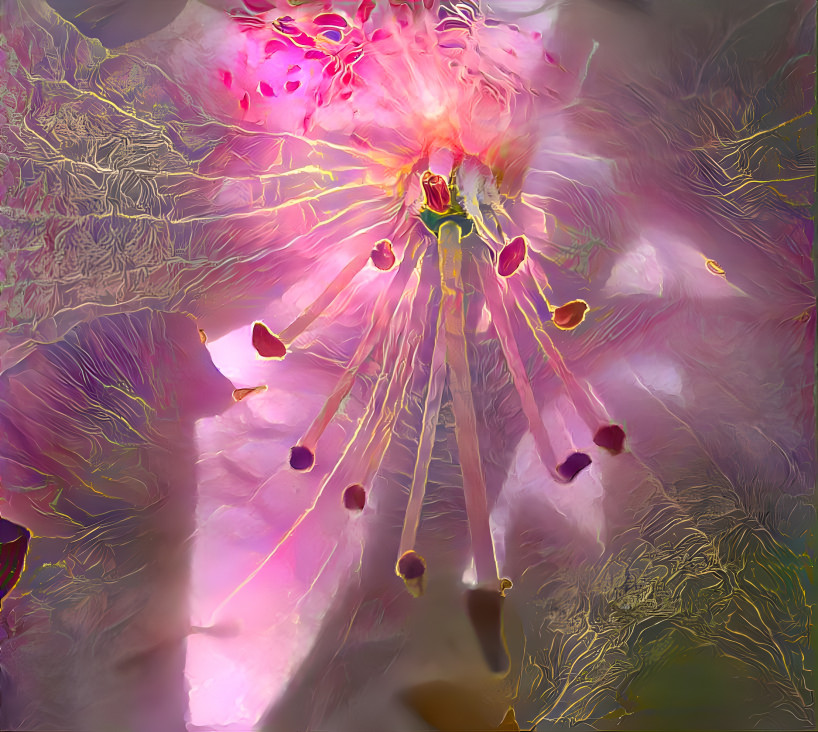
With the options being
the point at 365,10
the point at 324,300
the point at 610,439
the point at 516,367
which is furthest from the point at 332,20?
the point at 610,439

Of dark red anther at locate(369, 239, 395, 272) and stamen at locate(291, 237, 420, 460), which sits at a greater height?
dark red anther at locate(369, 239, 395, 272)

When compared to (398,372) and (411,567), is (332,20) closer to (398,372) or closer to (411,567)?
(398,372)

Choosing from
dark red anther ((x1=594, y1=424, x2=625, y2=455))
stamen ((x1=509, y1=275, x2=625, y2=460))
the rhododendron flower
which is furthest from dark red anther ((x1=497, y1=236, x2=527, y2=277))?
dark red anther ((x1=594, y1=424, x2=625, y2=455))

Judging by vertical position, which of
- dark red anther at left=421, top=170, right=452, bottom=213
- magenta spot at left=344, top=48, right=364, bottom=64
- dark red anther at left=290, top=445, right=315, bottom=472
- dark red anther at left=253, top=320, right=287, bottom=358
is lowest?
dark red anther at left=290, top=445, right=315, bottom=472

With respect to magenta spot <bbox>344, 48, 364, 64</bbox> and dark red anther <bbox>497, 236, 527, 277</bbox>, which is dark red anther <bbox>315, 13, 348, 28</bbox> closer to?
magenta spot <bbox>344, 48, 364, 64</bbox>

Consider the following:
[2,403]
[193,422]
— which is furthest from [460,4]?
[2,403]

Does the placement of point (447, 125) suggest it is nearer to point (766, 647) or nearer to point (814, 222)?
point (814, 222)
